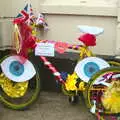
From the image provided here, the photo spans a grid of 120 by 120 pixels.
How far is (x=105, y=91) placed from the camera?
17.0 feet

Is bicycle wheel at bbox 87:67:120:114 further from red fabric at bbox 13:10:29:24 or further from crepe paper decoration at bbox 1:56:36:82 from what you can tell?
red fabric at bbox 13:10:29:24

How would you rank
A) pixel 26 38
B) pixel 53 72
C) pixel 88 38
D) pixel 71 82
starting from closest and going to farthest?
pixel 88 38, pixel 71 82, pixel 26 38, pixel 53 72

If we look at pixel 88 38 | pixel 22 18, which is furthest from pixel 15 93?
pixel 88 38

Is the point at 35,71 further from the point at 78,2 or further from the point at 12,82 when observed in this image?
the point at 78,2

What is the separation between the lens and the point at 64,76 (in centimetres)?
571

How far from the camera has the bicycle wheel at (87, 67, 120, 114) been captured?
201 inches

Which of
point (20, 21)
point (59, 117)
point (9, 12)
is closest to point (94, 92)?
point (59, 117)

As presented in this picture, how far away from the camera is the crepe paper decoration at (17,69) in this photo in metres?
5.80

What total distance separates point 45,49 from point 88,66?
69cm

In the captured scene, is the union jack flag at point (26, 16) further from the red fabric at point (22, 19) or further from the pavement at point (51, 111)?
the pavement at point (51, 111)

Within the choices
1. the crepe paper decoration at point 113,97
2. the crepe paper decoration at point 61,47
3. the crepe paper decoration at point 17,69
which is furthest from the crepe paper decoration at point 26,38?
the crepe paper decoration at point 113,97

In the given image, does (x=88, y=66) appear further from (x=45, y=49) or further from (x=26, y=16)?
(x=26, y=16)

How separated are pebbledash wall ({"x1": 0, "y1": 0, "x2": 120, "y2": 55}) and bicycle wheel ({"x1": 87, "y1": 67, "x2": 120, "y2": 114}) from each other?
36.9 inches

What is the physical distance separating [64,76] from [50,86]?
917 millimetres
